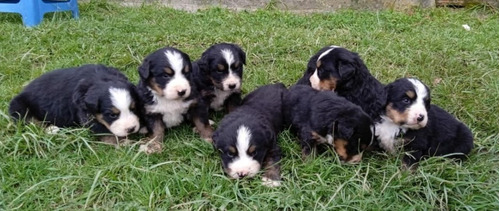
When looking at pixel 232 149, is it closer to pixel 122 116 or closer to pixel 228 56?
pixel 122 116

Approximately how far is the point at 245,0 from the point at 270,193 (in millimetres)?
6288

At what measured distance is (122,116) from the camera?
3.72 metres

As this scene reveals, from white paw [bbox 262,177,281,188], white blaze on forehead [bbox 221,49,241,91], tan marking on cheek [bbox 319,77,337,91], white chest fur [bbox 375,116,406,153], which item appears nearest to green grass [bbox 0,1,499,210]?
white paw [bbox 262,177,281,188]

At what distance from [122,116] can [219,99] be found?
104 cm

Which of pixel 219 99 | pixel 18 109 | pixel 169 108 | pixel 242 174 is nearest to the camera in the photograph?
pixel 242 174

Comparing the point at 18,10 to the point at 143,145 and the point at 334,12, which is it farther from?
the point at 334,12

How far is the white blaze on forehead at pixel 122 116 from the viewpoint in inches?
145

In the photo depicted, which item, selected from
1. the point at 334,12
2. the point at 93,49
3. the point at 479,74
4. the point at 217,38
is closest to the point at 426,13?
the point at 334,12

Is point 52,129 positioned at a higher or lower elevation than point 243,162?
lower

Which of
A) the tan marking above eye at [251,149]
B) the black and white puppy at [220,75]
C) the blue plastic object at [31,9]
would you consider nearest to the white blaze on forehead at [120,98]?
the black and white puppy at [220,75]

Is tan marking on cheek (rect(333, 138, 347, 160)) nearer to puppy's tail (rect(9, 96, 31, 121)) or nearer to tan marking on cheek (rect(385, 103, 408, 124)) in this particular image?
tan marking on cheek (rect(385, 103, 408, 124))

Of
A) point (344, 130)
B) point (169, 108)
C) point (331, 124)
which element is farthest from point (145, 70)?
point (344, 130)

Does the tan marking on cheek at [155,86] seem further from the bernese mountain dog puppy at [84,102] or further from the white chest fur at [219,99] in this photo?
the white chest fur at [219,99]

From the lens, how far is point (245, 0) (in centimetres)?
888
